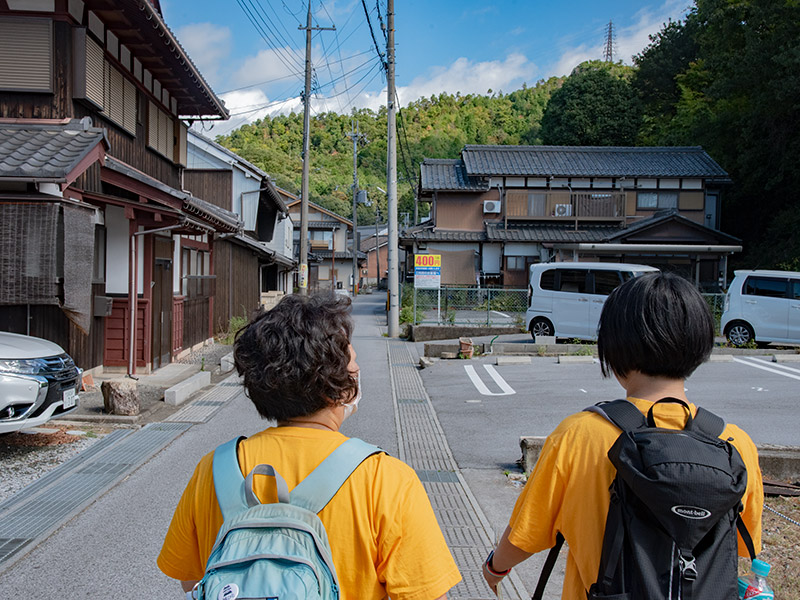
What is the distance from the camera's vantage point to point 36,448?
6547 millimetres

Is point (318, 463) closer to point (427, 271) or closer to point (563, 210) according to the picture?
point (427, 271)

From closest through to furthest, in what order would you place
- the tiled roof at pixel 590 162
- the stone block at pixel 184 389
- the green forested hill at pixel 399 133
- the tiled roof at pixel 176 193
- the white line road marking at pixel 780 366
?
the stone block at pixel 184 389, the tiled roof at pixel 176 193, the white line road marking at pixel 780 366, the tiled roof at pixel 590 162, the green forested hill at pixel 399 133

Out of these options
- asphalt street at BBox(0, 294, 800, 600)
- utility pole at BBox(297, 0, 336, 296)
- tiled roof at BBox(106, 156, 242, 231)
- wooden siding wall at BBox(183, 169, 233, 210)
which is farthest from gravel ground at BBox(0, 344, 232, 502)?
utility pole at BBox(297, 0, 336, 296)

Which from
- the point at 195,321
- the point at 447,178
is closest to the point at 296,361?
the point at 195,321

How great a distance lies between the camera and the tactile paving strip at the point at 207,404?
819 centimetres

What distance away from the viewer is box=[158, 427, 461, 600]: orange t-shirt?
1.55 metres

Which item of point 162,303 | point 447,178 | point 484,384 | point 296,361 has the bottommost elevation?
point 484,384

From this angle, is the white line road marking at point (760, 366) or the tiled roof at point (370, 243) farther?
the tiled roof at point (370, 243)

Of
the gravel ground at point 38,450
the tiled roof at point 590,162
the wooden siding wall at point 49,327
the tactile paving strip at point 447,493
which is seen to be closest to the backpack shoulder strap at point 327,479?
the tactile paving strip at point 447,493

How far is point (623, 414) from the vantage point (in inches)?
68.2

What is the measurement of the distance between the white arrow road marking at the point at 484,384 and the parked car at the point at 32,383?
5949 mm

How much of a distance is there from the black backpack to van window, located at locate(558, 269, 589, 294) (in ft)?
49.4

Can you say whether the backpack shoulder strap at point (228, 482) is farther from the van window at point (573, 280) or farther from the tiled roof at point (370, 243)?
the tiled roof at point (370, 243)

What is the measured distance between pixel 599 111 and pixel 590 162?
9.23 m
